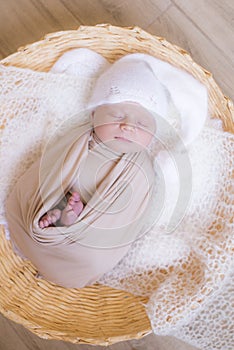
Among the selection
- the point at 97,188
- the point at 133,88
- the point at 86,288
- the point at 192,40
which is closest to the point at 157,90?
the point at 133,88

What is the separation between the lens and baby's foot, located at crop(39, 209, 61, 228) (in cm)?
98

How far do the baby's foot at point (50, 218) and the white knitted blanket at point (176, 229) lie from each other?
0.17 meters

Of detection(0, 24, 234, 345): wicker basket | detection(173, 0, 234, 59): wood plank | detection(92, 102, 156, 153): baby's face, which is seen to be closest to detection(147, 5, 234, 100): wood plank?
detection(173, 0, 234, 59): wood plank

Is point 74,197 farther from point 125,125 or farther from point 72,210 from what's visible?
point 125,125

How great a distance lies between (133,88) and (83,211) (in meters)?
0.30

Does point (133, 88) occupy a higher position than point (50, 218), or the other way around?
point (133, 88)

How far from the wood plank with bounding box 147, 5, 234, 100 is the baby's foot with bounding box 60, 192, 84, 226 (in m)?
0.58

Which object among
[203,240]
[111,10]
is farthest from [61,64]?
[203,240]

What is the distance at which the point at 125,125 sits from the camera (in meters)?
0.97

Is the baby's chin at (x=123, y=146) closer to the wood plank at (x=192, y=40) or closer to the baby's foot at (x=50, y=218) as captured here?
the baby's foot at (x=50, y=218)

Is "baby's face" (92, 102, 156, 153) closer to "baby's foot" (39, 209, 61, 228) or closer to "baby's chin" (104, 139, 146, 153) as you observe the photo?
"baby's chin" (104, 139, 146, 153)

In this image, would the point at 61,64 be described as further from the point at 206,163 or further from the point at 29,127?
the point at 206,163

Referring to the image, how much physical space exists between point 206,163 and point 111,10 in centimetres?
56

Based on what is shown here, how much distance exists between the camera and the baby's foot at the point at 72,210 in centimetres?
98
